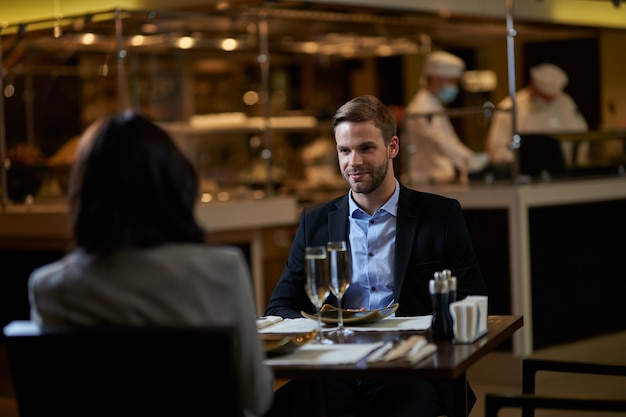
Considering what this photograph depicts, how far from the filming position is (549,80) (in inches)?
297

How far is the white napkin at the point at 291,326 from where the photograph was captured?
277 cm

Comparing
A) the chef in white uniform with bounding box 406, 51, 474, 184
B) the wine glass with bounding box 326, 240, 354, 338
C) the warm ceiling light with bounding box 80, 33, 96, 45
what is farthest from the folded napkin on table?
the warm ceiling light with bounding box 80, 33, 96, 45

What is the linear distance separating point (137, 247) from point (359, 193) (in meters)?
1.36

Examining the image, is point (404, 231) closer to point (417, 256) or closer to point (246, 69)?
point (417, 256)

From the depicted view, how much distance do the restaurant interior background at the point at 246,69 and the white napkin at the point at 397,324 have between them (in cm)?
325

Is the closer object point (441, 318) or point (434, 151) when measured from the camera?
point (441, 318)

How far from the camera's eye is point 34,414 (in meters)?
2.08

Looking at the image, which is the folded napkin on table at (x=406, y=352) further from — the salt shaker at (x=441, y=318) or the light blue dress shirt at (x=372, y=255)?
the light blue dress shirt at (x=372, y=255)

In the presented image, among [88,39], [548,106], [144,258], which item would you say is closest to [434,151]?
[548,106]

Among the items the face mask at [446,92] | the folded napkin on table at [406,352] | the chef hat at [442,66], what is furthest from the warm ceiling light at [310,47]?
the folded napkin on table at [406,352]

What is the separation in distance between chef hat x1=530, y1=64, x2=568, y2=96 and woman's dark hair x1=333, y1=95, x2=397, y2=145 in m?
4.39

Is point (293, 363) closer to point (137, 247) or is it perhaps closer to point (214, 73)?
point (137, 247)

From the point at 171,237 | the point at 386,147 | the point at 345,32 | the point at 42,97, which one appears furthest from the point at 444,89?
the point at 171,237

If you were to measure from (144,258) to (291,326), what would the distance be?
35.2 inches
